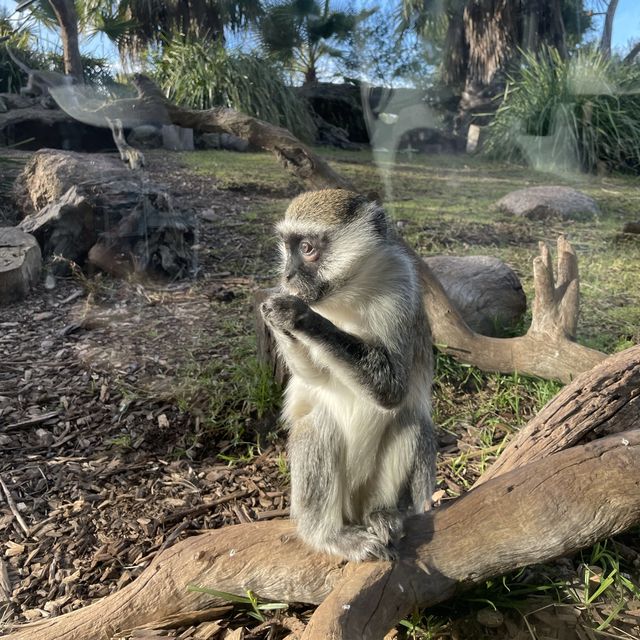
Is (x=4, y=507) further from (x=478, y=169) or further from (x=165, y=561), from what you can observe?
(x=478, y=169)

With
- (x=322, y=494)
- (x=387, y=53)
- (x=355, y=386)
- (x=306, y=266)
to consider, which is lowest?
(x=322, y=494)

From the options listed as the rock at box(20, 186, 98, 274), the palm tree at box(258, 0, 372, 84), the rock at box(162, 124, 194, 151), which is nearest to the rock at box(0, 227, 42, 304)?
the rock at box(20, 186, 98, 274)

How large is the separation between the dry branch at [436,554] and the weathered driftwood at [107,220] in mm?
2019

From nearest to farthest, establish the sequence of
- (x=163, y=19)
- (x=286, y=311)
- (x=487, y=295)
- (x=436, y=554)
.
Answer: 1. (x=286, y=311)
2. (x=436, y=554)
3. (x=163, y=19)
4. (x=487, y=295)

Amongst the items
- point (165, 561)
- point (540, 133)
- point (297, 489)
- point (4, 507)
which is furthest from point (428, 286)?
point (4, 507)

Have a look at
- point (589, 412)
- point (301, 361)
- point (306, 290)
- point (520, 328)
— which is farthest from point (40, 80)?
point (520, 328)

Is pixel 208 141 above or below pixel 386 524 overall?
above

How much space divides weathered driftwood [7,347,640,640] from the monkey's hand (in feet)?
2.73

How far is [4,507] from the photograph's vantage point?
8.82 feet

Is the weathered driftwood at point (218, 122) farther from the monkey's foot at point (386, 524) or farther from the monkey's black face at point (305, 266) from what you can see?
the monkey's foot at point (386, 524)

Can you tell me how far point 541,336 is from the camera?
146 inches

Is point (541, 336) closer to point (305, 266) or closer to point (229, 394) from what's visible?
point (229, 394)

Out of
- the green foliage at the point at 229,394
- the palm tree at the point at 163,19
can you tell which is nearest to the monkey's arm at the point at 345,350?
the green foliage at the point at 229,394

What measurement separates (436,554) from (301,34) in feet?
8.92
